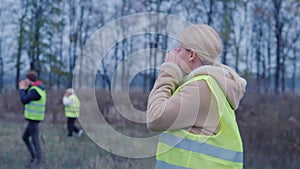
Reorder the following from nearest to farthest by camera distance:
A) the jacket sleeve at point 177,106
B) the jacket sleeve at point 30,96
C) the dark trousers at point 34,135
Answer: the jacket sleeve at point 177,106
the jacket sleeve at point 30,96
the dark trousers at point 34,135

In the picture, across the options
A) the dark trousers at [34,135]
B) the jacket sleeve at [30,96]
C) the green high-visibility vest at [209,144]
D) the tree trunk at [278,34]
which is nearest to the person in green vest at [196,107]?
the green high-visibility vest at [209,144]

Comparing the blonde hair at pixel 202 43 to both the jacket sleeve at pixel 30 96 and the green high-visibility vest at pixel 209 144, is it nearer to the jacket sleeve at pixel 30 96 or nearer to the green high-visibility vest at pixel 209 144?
the green high-visibility vest at pixel 209 144

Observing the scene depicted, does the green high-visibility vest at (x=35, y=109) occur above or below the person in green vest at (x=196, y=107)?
below

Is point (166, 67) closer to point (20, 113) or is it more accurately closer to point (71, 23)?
point (20, 113)

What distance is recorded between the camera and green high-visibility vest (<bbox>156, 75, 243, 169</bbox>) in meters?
2.24

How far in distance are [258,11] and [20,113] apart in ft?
63.1

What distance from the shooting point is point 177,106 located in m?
2.17

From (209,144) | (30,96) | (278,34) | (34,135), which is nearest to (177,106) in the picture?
(209,144)

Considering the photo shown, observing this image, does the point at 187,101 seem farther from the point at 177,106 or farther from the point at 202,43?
the point at 202,43

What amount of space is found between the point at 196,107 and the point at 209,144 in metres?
0.19

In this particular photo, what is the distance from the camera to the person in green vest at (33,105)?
8.25m

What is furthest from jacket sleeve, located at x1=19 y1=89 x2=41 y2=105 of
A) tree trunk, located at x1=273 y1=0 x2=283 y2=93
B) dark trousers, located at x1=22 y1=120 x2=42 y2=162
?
tree trunk, located at x1=273 y1=0 x2=283 y2=93

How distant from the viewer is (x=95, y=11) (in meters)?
37.8

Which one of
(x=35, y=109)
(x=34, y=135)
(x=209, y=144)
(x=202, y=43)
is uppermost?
(x=202, y=43)
